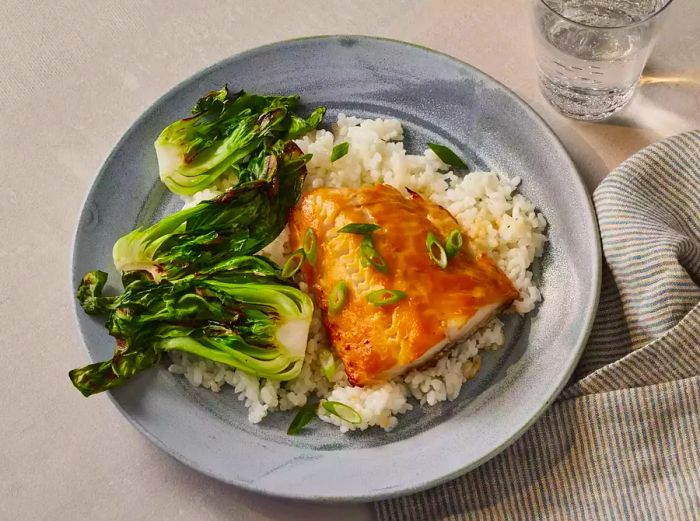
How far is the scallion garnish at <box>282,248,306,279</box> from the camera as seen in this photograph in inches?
132

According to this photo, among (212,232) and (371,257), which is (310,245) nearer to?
(371,257)

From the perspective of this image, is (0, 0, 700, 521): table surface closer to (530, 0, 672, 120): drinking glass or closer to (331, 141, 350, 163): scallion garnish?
(530, 0, 672, 120): drinking glass

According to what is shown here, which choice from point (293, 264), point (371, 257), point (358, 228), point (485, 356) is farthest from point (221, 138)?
point (485, 356)

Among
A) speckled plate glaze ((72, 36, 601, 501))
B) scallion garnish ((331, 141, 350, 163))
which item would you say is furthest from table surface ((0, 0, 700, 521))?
scallion garnish ((331, 141, 350, 163))

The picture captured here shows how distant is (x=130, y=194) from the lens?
12.1 feet

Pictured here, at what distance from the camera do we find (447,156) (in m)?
3.72

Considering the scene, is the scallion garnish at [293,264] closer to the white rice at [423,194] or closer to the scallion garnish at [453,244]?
the white rice at [423,194]

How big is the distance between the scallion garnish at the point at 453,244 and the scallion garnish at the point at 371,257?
26cm

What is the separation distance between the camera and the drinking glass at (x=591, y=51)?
3676mm

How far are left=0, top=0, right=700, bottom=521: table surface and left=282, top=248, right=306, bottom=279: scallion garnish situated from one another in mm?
840

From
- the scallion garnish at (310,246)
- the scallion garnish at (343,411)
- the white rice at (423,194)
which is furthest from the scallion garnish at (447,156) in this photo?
the scallion garnish at (343,411)

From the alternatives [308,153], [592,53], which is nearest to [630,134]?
[592,53]

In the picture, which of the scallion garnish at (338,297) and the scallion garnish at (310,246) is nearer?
the scallion garnish at (338,297)

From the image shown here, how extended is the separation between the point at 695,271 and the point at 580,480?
0.97 meters
